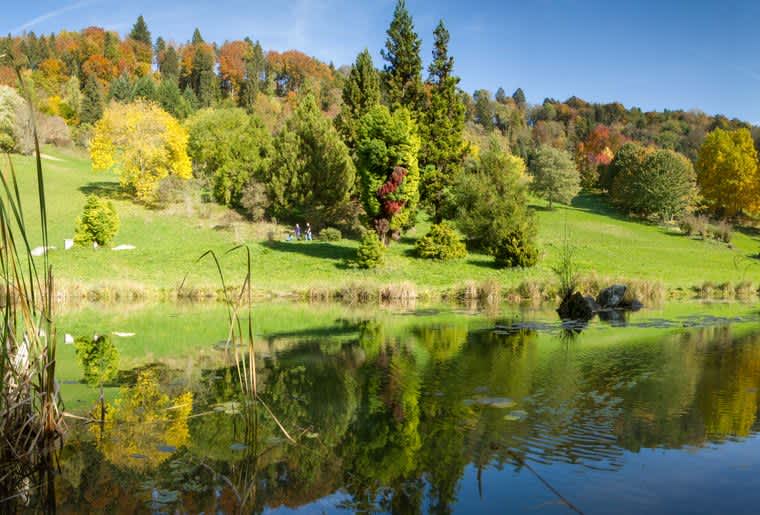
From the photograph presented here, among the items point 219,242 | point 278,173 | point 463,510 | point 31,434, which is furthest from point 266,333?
point 278,173

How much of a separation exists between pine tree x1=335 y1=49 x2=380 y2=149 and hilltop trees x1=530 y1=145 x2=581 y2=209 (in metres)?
25.8

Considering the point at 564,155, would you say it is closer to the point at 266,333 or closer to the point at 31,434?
the point at 266,333

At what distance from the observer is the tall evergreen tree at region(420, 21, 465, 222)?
43.1 m

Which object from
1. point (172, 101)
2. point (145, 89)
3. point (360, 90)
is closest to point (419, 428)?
point (360, 90)

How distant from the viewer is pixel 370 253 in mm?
34250

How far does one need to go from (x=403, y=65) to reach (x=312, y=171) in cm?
1087

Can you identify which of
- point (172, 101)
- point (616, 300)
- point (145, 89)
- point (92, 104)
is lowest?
point (616, 300)

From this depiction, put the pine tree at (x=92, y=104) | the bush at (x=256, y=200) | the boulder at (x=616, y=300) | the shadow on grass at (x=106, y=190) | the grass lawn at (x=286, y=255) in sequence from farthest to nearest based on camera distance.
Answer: the pine tree at (x=92, y=104) → the shadow on grass at (x=106, y=190) → the bush at (x=256, y=200) → the grass lawn at (x=286, y=255) → the boulder at (x=616, y=300)

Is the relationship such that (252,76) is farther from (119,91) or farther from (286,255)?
(286,255)

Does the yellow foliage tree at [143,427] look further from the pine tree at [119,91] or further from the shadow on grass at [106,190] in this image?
the pine tree at [119,91]

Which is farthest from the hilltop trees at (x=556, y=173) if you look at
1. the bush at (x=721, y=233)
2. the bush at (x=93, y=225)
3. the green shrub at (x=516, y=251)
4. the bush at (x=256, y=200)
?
the bush at (x=93, y=225)

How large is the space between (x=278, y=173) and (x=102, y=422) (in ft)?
139

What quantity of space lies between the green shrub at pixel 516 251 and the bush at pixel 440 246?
2597 mm

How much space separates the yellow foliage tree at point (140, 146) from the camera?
162 feet
